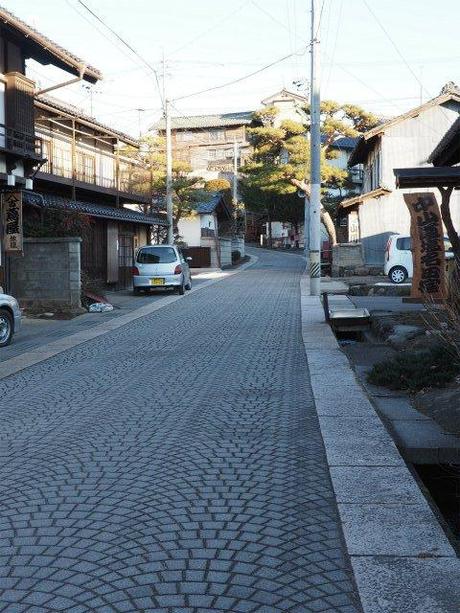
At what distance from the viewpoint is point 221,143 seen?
7488cm

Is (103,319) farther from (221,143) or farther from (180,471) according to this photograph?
(221,143)

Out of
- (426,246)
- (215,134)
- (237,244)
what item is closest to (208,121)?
(215,134)

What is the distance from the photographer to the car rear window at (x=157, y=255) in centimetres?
2366

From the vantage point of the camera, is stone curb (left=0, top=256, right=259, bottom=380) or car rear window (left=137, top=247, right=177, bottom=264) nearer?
stone curb (left=0, top=256, right=259, bottom=380)

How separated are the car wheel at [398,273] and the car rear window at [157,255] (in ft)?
27.4

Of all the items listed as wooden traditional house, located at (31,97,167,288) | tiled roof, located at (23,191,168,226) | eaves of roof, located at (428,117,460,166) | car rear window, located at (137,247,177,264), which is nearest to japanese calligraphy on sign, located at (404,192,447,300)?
eaves of roof, located at (428,117,460,166)

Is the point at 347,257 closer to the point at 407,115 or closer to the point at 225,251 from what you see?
the point at 407,115

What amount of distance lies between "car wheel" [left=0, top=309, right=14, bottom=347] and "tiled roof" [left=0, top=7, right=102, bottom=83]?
7991mm

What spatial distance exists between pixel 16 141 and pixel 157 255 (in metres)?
8.02

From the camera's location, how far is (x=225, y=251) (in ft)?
149

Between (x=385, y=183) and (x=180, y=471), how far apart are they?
95.9ft

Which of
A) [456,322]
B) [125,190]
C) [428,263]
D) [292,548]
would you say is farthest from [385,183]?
[292,548]

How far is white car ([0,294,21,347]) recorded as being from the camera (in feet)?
39.8

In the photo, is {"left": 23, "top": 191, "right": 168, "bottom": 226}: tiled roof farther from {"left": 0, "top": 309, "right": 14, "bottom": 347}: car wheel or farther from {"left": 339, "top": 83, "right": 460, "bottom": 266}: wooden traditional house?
{"left": 339, "top": 83, "right": 460, "bottom": 266}: wooden traditional house
